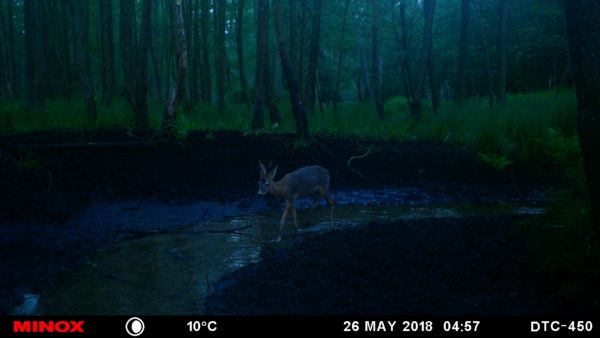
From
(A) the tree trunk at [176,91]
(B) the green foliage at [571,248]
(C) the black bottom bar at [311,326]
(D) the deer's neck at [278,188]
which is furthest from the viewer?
(A) the tree trunk at [176,91]

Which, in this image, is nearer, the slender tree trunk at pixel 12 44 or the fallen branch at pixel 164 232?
the fallen branch at pixel 164 232

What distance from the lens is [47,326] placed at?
5324 millimetres

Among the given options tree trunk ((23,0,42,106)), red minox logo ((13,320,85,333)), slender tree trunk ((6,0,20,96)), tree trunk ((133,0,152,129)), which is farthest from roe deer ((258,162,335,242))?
slender tree trunk ((6,0,20,96))

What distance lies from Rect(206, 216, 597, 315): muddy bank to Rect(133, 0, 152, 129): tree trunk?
9.55 meters

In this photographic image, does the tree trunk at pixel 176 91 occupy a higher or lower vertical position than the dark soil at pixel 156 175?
higher

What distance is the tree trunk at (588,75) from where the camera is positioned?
206 inches

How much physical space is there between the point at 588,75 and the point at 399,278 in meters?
2.90

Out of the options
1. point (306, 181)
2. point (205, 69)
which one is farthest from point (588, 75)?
point (205, 69)

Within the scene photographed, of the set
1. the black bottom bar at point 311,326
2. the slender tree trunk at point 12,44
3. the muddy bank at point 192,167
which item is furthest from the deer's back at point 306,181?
the slender tree trunk at point 12,44

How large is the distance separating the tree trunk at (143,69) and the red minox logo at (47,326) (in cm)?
1177

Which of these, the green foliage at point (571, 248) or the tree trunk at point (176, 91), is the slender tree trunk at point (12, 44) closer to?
the tree trunk at point (176, 91)

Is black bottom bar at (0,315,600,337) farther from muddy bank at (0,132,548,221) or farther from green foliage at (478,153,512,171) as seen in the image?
green foliage at (478,153,512,171)

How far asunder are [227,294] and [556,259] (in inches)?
142

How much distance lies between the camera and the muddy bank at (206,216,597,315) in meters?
5.62
